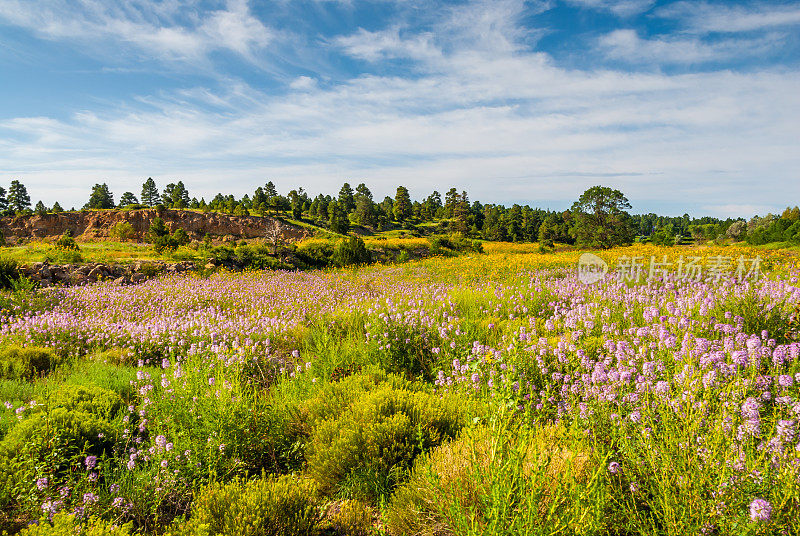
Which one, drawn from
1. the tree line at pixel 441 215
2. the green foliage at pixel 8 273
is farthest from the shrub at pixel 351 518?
the tree line at pixel 441 215

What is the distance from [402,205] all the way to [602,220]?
125ft

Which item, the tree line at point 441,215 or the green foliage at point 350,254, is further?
the tree line at point 441,215

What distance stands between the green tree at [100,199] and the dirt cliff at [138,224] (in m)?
9.18

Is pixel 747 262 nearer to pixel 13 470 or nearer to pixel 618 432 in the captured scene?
pixel 618 432

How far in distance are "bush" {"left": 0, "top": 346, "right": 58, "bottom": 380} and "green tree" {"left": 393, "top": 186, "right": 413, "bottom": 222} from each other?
233ft

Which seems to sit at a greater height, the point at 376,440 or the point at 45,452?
the point at 376,440

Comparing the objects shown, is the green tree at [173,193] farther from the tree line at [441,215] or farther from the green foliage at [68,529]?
the green foliage at [68,529]

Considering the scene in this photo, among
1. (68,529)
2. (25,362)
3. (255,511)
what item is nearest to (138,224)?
(25,362)

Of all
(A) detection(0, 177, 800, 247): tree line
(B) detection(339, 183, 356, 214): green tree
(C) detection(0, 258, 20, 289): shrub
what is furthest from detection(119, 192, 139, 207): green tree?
(C) detection(0, 258, 20, 289): shrub

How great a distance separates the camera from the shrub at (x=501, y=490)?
1.85 metres

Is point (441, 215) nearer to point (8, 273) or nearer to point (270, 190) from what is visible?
point (270, 190)

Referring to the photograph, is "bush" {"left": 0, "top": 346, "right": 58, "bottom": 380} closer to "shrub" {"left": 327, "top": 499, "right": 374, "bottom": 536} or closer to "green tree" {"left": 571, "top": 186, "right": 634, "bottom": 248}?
"shrub" {"left": 327, "top": 499, "right": 374, "bottom": 536}

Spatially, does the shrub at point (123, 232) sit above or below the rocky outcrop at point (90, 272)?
above

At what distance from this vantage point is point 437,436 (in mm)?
3029
